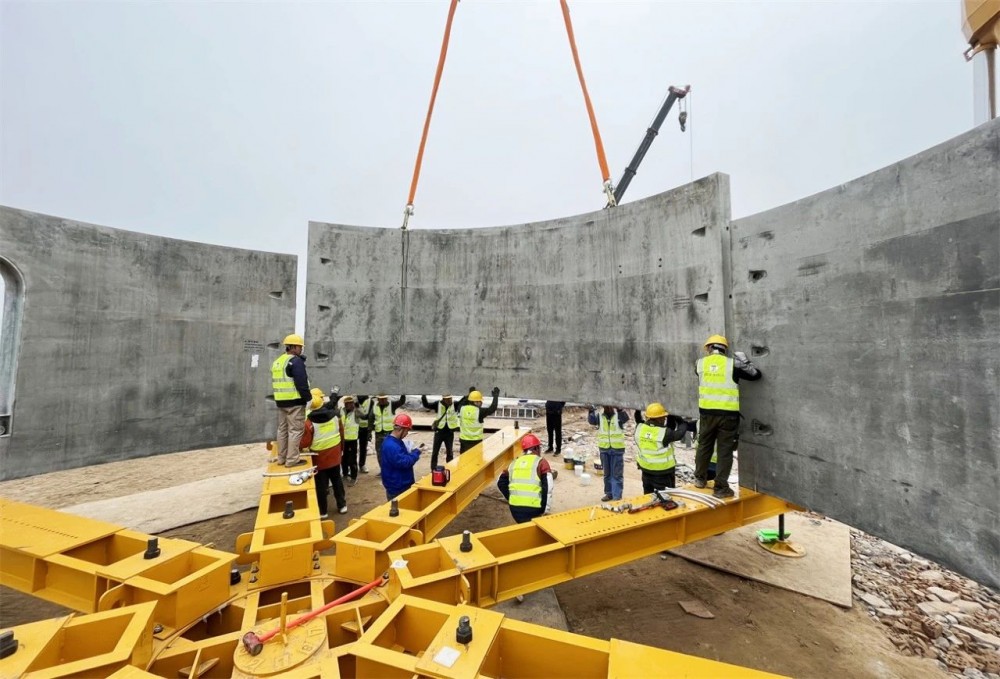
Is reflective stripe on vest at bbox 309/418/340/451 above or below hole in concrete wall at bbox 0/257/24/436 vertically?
below

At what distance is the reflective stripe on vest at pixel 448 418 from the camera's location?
931cm

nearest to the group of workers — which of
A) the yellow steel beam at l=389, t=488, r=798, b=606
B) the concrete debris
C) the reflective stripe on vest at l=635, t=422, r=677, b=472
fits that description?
the reflective stripe on vest at l=635, t=422, r=677, b=472

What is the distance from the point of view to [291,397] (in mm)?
5672

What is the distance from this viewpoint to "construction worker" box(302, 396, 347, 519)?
20.9ft

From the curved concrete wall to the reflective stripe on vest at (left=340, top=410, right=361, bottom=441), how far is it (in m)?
1.64

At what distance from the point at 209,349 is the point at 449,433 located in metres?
5.01

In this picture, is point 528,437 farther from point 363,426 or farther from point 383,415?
point 363,426

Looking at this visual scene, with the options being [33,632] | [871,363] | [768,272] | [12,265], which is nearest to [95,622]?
[33,632]

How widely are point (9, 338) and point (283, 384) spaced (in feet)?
10.3

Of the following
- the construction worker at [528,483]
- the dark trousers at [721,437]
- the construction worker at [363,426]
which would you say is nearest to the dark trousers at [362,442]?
the construction worker at [363,426]

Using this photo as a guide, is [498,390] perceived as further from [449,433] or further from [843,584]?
[843,584]

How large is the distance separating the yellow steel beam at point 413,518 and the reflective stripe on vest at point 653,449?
2226 millimetres

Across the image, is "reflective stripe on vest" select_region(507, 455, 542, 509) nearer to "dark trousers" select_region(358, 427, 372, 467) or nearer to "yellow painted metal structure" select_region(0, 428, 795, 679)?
"yellow painted metal structure" select_region(0, 428, 795, 679)

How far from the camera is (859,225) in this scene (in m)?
3.31
